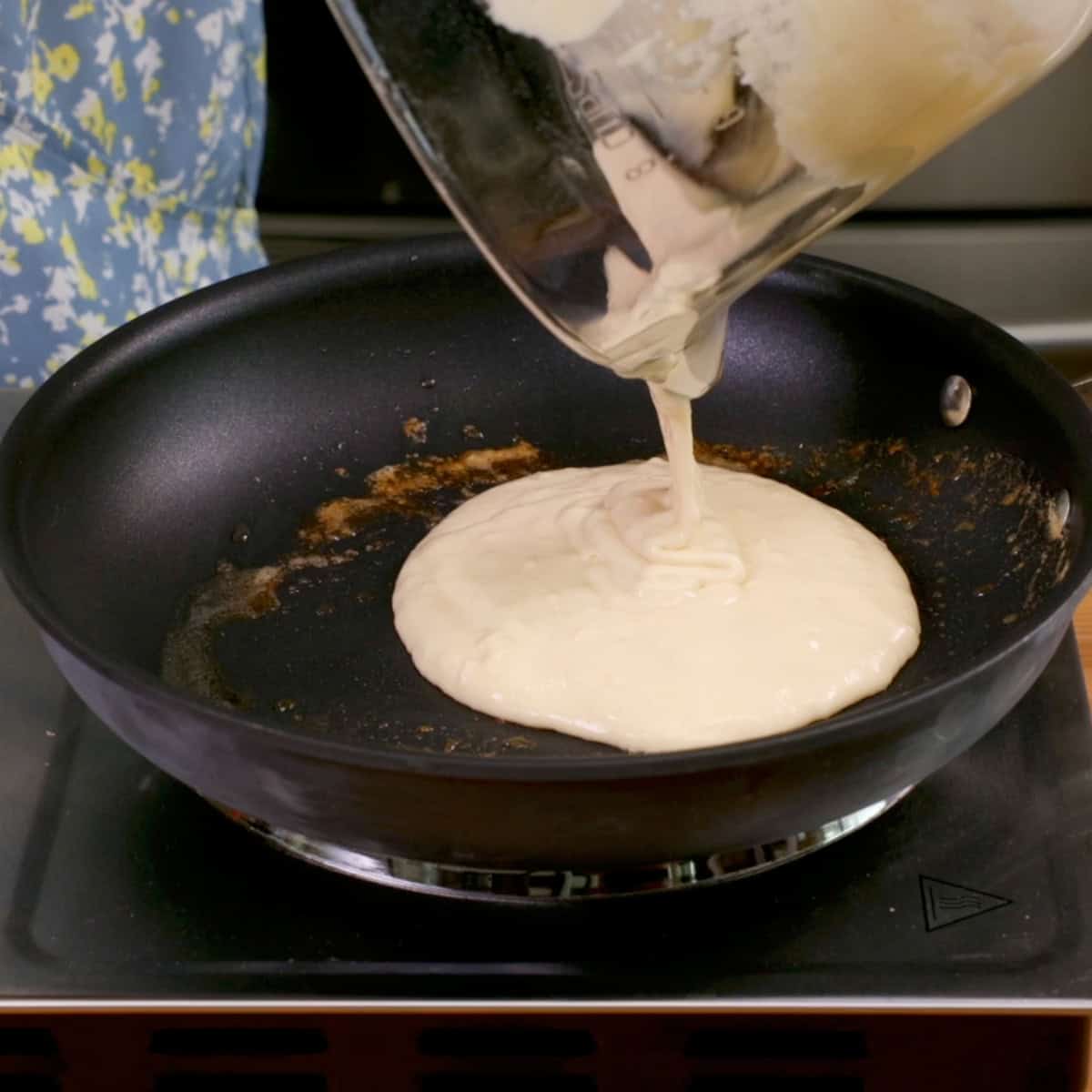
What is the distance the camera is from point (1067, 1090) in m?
0.71

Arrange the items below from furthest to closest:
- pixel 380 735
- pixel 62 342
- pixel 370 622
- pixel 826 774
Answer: pixel 62 342, pixel 370 622, pixel 380 735, pixel 826 774

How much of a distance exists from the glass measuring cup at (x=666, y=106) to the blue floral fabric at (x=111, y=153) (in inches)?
26.2

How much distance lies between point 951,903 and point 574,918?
0.62 feet

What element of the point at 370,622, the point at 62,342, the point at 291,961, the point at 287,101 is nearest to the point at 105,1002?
the point at 291,961

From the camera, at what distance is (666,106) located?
659 millimetres

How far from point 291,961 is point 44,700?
0.28 m

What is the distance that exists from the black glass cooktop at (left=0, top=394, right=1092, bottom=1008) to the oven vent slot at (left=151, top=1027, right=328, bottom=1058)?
45 millimetres

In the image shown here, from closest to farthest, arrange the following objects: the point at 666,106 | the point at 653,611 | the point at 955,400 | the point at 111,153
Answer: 1. the point at 666,106
2. the point at 653,611
3. the point at 955,400
4. the point at 111,153

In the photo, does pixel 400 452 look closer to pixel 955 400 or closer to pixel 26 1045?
pixel 955 400

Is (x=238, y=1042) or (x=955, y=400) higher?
(x=955, y=400)

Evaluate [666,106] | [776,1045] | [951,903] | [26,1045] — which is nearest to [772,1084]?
[776,1045]

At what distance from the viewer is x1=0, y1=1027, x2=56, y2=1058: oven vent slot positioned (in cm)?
73

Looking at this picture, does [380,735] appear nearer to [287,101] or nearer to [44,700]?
[44,700]

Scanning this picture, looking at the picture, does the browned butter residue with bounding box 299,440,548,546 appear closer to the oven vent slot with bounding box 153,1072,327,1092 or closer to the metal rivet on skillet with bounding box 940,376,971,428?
the metal rivet on skillet with bounding box 940,376,971,428
